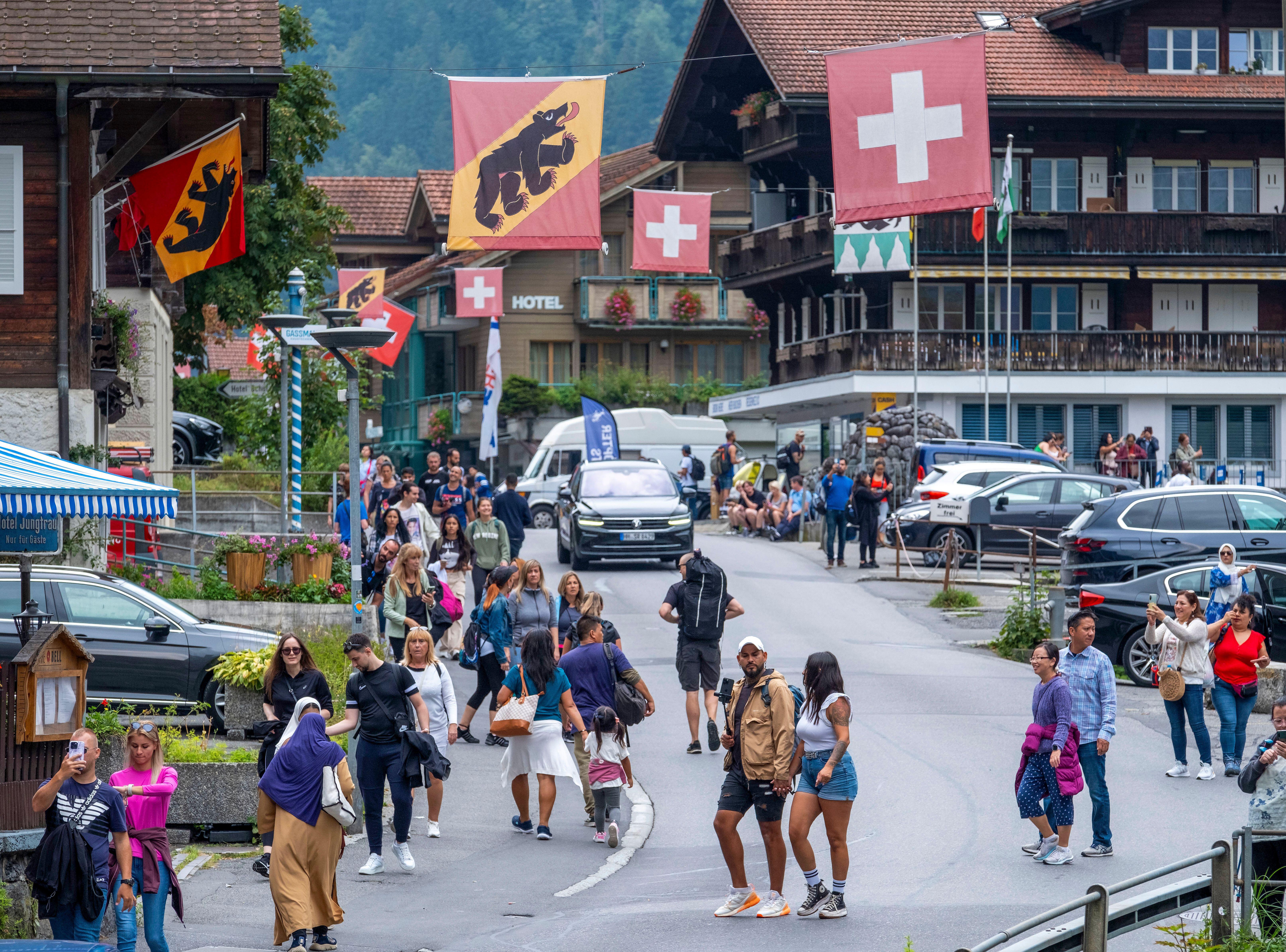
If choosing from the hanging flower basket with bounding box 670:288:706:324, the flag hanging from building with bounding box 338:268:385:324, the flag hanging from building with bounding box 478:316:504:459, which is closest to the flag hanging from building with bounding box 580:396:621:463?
the flag hanging from building with bounding box 478:316:504:459

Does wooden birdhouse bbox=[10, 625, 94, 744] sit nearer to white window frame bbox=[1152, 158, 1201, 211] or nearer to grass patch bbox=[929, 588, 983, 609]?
grass patch bbox=[929, 588, 983, 609]

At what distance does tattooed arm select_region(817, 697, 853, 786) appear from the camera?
11.1 m

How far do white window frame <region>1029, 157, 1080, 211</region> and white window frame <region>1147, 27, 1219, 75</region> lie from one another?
11.1 feet

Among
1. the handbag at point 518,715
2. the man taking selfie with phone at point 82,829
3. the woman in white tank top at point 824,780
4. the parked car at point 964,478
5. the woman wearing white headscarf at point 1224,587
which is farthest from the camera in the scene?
the parked car at point 964,478

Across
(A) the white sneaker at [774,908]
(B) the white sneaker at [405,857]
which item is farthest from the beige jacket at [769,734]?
(B) the white sneaker at [405,857]

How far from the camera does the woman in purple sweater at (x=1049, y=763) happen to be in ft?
40.3

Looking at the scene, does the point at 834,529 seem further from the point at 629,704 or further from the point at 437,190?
the point at 437,190

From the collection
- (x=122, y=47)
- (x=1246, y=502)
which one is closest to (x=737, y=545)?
(x=1246, y=502)

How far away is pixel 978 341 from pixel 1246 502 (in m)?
23.8

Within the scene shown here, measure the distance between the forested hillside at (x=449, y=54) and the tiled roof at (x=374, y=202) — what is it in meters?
47.0

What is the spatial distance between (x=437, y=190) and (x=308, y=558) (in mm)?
44667

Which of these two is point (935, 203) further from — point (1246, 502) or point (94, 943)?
point (94, 943)

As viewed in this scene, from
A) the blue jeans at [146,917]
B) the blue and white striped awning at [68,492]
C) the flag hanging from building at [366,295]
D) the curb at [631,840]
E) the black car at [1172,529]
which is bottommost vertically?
the curb at [631,840]

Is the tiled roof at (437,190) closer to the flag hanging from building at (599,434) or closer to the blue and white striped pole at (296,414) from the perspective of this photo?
the flag hanging from building at (599,434)
